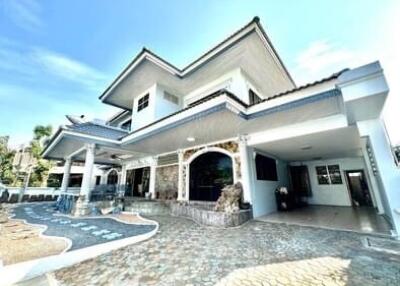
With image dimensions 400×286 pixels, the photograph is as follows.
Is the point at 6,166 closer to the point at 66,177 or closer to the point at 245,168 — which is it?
the point at 66,177

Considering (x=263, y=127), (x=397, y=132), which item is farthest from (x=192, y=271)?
(x=397, y=132)

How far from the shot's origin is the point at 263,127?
5707 mm

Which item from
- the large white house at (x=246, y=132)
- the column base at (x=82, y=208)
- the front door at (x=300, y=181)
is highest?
the large white house at (x=246, y=132)

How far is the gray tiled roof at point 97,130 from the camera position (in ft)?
23.9

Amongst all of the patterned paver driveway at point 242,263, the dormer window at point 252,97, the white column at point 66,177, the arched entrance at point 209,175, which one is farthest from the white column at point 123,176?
the dormer window at point 252,97

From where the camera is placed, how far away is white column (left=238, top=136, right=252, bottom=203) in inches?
241

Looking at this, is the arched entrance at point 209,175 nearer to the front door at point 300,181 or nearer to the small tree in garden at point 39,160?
the front door at point 300,181

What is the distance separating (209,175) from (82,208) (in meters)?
5.50

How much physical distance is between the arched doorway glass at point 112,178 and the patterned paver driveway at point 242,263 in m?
10.9

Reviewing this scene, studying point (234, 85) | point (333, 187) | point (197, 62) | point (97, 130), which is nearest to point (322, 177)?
point (333, 187)

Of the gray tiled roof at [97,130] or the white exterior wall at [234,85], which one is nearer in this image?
the white exterior wall at [234,85]

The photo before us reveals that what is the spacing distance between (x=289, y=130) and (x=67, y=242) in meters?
6.64

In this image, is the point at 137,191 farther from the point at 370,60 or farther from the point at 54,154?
the point at 370,60

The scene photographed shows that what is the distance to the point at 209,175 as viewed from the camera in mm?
7523
